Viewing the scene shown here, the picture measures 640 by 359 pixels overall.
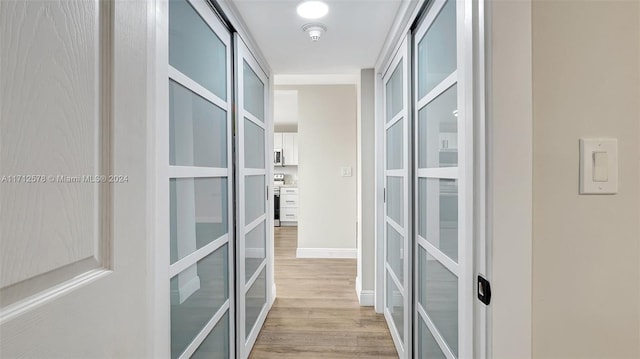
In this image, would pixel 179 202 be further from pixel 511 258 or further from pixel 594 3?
pixel 594 3

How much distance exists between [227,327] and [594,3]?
6.15 ft

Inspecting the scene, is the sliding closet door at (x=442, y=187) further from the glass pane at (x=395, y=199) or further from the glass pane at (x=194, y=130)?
the glass pane at (x=194, y=130)

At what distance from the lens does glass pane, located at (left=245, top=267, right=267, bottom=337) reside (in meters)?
2.07

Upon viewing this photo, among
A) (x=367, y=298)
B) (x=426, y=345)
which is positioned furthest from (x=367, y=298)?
(x=426, y=345)

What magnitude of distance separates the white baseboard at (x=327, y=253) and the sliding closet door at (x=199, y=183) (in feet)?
8.38

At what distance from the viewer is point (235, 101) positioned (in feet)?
5.79

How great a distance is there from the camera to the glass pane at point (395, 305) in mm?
2012

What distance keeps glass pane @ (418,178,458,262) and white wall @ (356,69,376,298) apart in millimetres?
1180

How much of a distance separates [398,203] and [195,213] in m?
1.29

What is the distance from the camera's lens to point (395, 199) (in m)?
2.17

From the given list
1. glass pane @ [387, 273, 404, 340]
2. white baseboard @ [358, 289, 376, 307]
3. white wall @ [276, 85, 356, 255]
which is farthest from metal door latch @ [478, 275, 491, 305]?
white wall @ [276, 85, 356, 255]

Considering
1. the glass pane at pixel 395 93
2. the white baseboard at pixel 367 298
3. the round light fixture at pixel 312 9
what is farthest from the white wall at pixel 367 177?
the round light fixture at pixel 312 9

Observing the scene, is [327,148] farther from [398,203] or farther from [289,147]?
[289,147]

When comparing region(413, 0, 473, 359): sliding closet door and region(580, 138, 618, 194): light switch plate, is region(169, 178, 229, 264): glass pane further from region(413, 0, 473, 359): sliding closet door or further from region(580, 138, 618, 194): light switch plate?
region(580, 138, 618, 194): light switch plate
